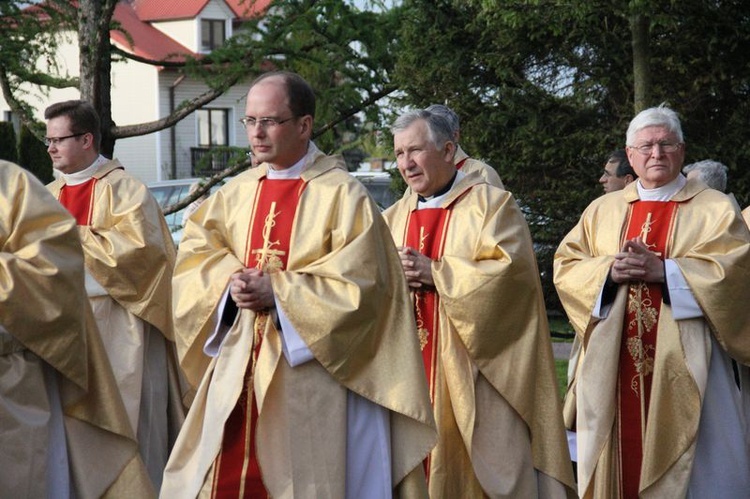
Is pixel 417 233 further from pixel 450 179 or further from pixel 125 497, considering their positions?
pixel 125 497

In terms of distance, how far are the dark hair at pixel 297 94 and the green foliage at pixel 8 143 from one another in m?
16.9

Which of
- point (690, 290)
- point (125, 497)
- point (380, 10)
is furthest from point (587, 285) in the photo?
point (380, 10)

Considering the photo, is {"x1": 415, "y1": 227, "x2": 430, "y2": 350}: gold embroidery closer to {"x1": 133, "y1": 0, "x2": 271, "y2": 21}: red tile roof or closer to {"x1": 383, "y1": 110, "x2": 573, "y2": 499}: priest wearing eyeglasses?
{"x1": 383, "y1": 110, "x2": 573, "y2": 499}: priest wearing eyeglasses

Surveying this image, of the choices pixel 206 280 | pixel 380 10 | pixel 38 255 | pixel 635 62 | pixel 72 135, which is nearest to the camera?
pixel 38 255

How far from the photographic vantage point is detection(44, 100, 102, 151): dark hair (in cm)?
753

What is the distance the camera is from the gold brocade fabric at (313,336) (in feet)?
16.8

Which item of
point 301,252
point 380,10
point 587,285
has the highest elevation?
point 380,10

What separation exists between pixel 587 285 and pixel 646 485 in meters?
1.04

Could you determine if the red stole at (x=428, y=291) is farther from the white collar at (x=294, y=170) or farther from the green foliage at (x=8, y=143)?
the green foliage at (x=8, y=143)

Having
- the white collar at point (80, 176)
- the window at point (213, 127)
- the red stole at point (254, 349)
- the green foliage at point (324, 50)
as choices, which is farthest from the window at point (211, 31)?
the red stole at point (254, 349)

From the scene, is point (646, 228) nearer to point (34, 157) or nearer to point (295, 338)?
point (295, 338)

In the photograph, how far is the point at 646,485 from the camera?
6.75 meters

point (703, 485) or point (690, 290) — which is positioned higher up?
point (690, 290)

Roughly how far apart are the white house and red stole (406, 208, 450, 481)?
31848mm
